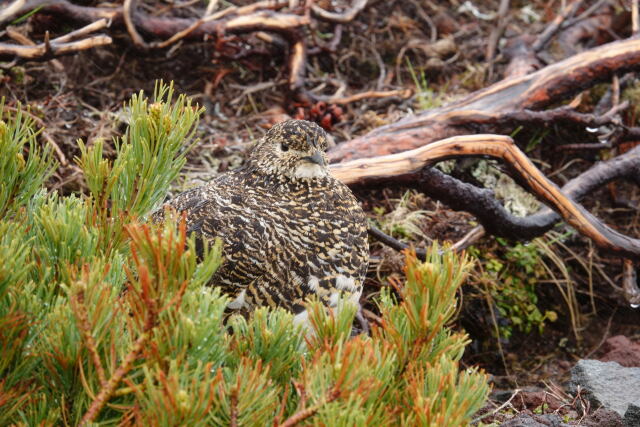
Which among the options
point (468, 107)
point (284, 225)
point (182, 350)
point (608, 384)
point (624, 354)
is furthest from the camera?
point (468, 107)

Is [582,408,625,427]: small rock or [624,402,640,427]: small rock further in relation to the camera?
[582,408,625,427]: small rock

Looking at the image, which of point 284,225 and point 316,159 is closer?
point 284,225

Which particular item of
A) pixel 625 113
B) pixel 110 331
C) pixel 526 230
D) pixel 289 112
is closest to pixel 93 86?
pixel 289 112

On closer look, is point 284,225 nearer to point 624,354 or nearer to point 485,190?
point 485,190

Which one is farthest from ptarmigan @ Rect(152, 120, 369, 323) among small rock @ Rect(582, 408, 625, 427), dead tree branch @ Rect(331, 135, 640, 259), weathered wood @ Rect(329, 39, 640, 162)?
weathered wood @ Rect(329, 39, 640, 162)

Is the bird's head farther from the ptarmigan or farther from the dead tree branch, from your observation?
the dead tree branch

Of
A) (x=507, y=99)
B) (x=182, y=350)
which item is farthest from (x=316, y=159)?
(x=507, y=99)
